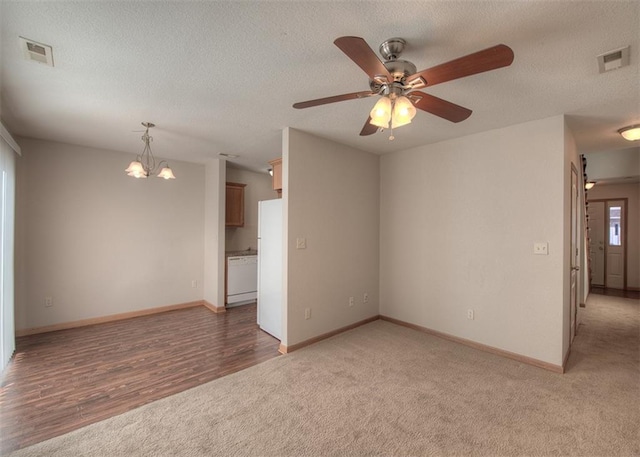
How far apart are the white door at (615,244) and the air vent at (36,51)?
9.72m

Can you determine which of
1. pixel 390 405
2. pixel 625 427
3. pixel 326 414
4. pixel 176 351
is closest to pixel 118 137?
pixel 176 351

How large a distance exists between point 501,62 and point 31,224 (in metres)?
5.24

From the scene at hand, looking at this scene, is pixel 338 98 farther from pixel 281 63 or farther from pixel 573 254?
pixel 573 254

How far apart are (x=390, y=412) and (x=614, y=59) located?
2.87 m

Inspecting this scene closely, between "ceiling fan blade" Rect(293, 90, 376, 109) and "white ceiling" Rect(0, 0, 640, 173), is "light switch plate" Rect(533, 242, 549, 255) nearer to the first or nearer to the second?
"white ceiling" Rect(0, 0, 640, 173)

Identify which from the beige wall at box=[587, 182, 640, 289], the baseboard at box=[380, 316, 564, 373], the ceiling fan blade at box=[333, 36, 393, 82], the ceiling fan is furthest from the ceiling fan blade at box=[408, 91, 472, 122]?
the beige wall at box=[587, 182, 640, 289]

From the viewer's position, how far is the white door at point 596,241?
6652 mm

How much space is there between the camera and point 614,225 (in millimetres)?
6504

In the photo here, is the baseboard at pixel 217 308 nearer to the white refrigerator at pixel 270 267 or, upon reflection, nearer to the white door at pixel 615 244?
the white refrigerator at pixel 270 267

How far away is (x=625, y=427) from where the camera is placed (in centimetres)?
197

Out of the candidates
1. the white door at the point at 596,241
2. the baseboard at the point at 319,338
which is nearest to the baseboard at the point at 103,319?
the baseboard at the point at 319,338

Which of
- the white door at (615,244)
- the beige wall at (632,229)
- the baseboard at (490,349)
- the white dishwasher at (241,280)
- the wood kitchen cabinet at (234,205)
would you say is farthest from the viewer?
the white door at (615,244)

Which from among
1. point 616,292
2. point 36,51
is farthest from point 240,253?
point 616,292

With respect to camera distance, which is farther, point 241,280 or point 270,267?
point 241,280
